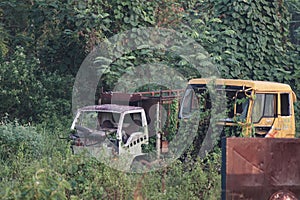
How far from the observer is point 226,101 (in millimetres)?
10352

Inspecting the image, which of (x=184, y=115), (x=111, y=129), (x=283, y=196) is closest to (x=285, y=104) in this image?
(x=184, y=115)

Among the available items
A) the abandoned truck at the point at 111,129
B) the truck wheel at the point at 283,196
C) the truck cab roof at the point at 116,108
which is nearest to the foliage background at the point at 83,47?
the abandoned truck at the point at 111,129

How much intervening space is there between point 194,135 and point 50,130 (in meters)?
4.47

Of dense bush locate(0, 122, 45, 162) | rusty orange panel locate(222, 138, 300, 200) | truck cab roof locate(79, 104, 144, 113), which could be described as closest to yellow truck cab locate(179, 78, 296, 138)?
truck cab roof locate(79, 104, 144, 113)

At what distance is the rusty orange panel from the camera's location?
6535mm

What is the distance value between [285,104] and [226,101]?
2363 millimetres

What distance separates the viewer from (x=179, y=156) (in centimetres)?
962

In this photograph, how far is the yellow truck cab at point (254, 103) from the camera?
36.1 feet

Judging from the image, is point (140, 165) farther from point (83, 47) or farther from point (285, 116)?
point (83, 47)

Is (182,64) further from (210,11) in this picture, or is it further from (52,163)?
(52,163)

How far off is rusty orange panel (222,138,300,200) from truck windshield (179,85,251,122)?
3.46 metres

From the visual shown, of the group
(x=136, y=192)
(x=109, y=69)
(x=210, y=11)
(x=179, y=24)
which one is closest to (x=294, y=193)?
(x=136, y=192)

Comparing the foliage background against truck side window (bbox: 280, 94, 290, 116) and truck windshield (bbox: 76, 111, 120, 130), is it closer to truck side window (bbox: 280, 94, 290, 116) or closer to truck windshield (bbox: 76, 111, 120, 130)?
truck windshield (bbox: 76, 111, 120, 130)

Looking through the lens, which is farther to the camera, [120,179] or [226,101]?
[226,101]
